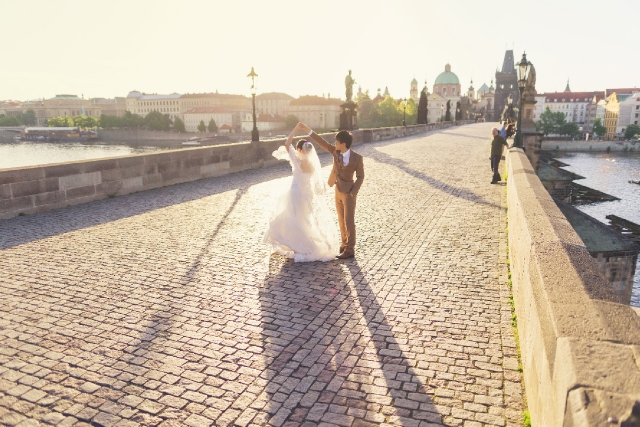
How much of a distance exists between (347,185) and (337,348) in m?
2.87

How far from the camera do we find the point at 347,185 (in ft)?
20.7

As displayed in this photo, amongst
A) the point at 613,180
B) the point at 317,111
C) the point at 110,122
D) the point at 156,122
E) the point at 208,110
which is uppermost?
the point at 208,110

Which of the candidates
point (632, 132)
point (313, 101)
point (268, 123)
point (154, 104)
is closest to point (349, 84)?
point (632, 132)

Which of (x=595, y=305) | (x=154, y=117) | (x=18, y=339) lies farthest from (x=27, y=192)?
(x=154, y=117)

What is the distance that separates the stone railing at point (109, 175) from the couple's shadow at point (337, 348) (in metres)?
5.89

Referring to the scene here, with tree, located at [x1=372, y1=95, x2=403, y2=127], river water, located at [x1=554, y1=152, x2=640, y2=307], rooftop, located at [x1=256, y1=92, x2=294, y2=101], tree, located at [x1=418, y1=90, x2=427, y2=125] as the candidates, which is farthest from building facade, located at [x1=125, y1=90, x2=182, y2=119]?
tree, located at [x1=418, y1=90, x2=427, y2=125]

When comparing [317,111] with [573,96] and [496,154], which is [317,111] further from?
[496,154]

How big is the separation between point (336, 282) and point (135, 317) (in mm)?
2138

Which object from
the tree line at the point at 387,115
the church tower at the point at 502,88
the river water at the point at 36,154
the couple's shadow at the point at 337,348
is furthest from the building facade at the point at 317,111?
the couple's shadow at the point at 337,348

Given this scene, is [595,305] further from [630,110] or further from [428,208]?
[630,110]

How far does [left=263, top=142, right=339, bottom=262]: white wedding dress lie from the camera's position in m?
6.14

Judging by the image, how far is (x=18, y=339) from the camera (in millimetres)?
3996

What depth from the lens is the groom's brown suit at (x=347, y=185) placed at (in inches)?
245

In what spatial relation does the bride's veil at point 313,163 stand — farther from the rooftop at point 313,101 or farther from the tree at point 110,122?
the rooftop at point 313,101
